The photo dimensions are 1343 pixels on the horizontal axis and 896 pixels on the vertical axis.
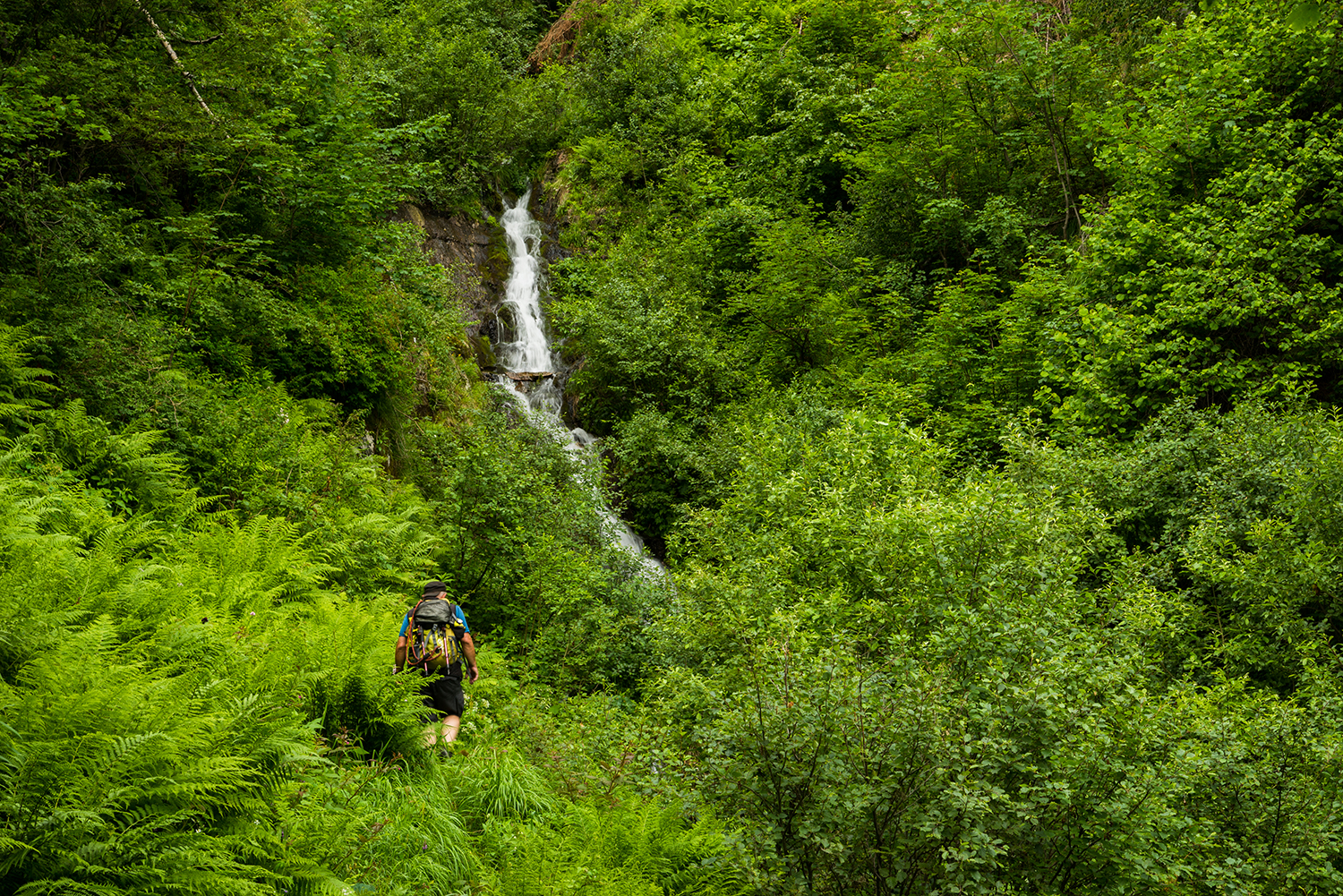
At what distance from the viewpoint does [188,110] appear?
10.1 m

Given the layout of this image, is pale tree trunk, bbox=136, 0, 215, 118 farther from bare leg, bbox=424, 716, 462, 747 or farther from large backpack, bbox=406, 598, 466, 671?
bare leg, bbox=424, 716, 462, 747

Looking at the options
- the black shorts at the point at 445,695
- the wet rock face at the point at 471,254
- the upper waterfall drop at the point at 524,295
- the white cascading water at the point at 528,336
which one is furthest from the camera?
the upper waterfall drop at the point at 524,295

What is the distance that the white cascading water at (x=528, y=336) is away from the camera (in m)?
18.0

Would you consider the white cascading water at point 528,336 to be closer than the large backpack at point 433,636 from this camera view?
No

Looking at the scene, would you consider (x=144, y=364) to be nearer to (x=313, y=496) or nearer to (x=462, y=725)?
(x=313, y=496)

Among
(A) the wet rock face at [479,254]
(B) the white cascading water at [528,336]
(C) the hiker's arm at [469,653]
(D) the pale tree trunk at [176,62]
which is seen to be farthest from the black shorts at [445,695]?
(A) the wet rock face at [479,254]

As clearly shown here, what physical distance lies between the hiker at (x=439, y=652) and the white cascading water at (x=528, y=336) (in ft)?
28.2

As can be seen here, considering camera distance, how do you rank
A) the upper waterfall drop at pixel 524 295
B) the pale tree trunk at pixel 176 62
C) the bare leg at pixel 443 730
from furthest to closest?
the upper waterfall drop at pixel 524 295
the pale tree trunk at pixel 176 62
the bare leg at pixel 443 730

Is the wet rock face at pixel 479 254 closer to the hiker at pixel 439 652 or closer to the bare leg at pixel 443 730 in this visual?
the hiker at pixel 439 652

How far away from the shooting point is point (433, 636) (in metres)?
6.69

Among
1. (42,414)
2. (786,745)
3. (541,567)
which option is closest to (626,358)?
(541,567)

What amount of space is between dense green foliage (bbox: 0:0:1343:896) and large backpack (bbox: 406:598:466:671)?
0.52 m

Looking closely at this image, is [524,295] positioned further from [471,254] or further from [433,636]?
[433,636]

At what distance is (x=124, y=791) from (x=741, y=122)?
22192mm
